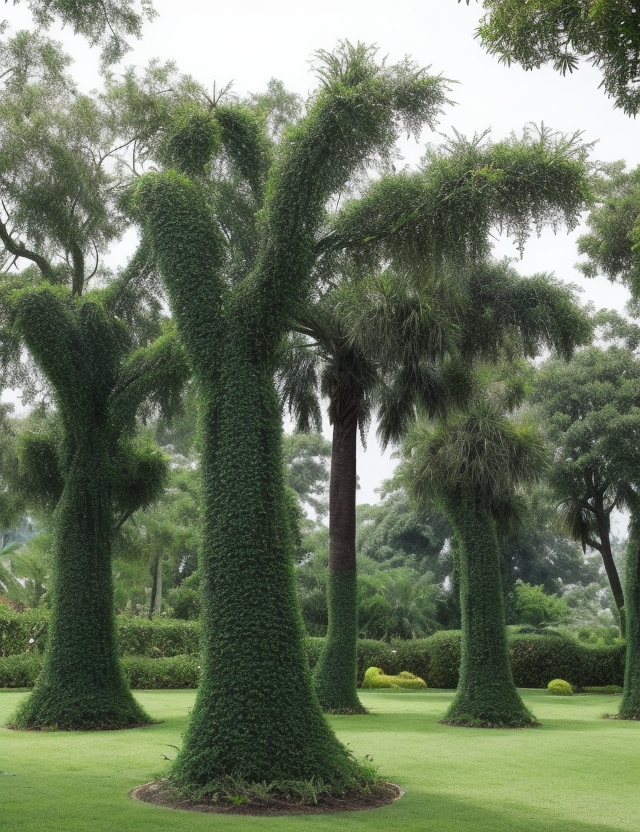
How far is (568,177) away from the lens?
8672 millimetres

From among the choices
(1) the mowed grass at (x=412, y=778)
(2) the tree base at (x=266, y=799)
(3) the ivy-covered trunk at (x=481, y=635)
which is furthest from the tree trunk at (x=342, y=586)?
(2) the tree base at (x=266, y=799)

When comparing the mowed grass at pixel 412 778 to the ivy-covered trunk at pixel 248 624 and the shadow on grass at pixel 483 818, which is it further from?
the ivy-covered trunk at pixel 248 624

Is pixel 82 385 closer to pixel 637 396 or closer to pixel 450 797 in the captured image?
pixel 450 797

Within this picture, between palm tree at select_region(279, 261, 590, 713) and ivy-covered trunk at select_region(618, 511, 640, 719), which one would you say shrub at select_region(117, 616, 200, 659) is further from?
ivy-covered trunk at select_region(618, 511, 640, 719)

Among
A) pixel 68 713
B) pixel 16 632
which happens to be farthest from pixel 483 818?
pixel 16 632

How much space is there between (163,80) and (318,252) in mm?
7602

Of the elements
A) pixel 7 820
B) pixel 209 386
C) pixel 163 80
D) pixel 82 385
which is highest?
pixel 163 80

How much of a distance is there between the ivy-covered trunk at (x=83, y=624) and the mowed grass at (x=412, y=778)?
540 mm

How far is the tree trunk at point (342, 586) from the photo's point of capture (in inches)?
594

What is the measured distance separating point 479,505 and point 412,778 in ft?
22.8

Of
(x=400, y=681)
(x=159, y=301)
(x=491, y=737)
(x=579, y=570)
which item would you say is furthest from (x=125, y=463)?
(x=579, y=570)

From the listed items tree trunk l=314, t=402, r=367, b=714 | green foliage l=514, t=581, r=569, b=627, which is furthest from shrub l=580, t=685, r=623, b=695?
tree trunk l=314, t=402, r=367, b=714

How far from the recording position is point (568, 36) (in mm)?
6828

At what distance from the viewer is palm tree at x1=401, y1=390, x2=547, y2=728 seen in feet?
46.5
